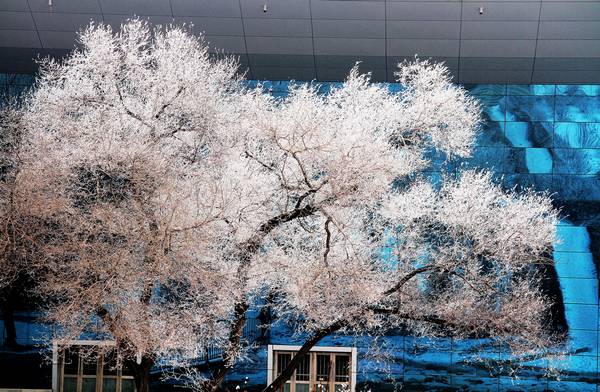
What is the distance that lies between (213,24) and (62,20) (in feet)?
12.8

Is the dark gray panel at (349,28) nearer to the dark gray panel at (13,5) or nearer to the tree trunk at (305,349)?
the dark gray panel at (13,5)

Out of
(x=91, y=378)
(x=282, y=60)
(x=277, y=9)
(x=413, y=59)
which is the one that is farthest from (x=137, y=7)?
(x=91, y=378)

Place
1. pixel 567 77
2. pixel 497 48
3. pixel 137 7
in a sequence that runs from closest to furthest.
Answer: pixel 137 7 → pixel 497 48 → pixel 567 77

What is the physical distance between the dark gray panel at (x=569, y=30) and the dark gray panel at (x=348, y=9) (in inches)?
161

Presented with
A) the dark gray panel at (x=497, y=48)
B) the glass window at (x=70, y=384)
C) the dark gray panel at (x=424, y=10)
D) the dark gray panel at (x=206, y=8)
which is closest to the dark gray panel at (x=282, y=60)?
the dark gray panel at (x=206, y=8)

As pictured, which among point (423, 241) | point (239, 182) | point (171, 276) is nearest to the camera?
point (171, 276)

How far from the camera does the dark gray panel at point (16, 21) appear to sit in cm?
→ 2434

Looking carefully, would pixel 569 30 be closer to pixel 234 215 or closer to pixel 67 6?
pixel 234 215

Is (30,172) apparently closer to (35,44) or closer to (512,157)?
(35,44)

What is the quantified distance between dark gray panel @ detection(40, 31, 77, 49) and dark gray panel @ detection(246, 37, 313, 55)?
459 cm

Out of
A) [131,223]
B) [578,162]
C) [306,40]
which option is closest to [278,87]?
[306,40]

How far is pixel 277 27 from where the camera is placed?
2416 centimetres

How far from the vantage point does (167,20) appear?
23891 mm

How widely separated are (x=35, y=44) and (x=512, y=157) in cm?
1294
